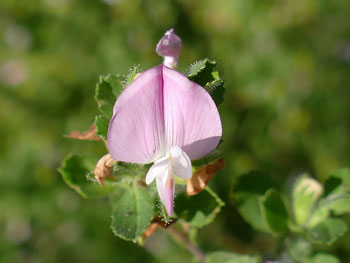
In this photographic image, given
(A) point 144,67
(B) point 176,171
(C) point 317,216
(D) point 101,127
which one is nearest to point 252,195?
(C) point 317,216

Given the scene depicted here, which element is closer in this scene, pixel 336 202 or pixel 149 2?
pixel 336 202

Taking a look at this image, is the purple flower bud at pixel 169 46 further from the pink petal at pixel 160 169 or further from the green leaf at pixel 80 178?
the green leaf at pixel 80 178

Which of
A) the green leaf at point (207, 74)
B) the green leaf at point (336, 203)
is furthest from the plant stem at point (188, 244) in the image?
the green leaf at point (207, 74)

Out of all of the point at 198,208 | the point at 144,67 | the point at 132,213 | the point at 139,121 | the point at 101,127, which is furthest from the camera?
the point at 144,67

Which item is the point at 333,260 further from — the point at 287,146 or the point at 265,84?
the point at 265,84

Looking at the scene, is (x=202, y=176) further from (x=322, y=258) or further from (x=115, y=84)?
(x=322, y=258)

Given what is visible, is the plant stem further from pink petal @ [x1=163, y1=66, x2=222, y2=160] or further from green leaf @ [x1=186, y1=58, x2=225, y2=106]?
green leaf @ [x1=186, y1=58, x2=225, y2=106]

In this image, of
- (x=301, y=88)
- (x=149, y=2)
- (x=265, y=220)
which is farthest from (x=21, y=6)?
(x=265, y=220)
